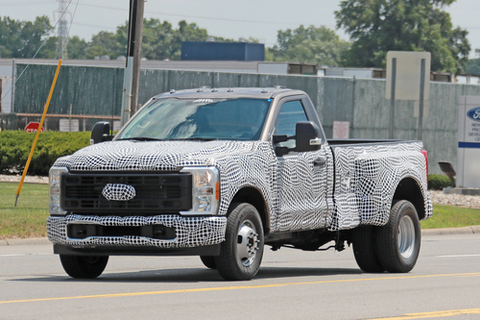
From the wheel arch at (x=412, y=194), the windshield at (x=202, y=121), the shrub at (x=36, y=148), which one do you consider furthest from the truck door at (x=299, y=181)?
the shrub at (x=36, y=148)

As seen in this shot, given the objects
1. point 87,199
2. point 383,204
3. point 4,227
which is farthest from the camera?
point 4,227

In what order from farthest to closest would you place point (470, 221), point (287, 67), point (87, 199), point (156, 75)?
1. point (287, 67)
2. point (156, 75)
3. point (470, 221)
4. point (87, 199)

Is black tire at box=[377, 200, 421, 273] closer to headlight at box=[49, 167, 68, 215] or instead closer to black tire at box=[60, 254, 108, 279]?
black tire at box=[60, 254, 108, 279]

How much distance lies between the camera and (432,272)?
12.3m

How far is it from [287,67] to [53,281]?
132ft

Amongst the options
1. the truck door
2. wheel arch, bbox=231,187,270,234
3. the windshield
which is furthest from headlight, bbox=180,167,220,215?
the truck door

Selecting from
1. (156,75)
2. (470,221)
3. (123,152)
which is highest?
(156,75)

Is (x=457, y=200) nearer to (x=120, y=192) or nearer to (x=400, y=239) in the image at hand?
(x=400, y=239)

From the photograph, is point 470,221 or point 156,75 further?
point 156,75

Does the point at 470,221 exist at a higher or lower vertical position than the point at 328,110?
lower

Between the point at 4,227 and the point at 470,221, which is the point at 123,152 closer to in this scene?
the point at 4,227

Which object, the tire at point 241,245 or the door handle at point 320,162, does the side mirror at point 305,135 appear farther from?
the tire at point 241,245

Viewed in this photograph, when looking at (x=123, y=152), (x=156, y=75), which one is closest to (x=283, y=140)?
(x=123, y=152)

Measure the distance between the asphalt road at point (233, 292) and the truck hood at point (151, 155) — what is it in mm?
1182
